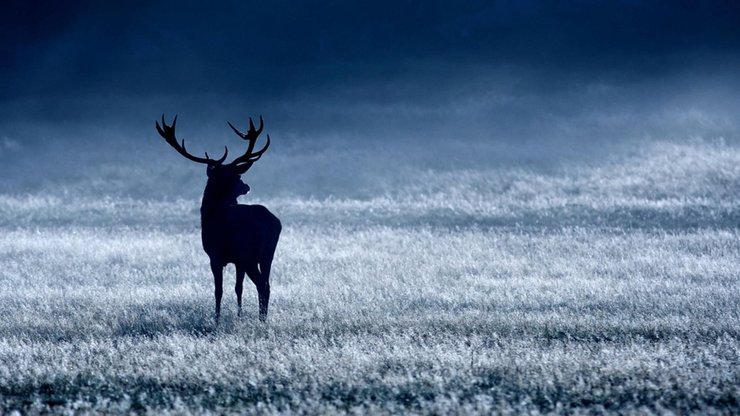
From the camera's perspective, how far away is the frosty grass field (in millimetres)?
7672

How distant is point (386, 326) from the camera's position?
10.9 meters

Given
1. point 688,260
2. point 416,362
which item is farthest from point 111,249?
point 416,362

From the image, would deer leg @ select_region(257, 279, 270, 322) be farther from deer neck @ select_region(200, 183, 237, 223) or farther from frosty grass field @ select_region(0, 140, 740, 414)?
deer neck @ select_region(200, 183, 237, 223)

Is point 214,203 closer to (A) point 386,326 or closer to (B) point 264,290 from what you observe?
(B) point 264,290

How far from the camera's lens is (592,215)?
33.3 m

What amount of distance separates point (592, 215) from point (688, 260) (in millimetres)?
16185

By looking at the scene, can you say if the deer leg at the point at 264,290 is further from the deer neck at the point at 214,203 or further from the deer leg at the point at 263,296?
the deer neck at the point at 214,203

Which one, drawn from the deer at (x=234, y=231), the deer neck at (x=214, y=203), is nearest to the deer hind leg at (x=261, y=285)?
the deer at (x=234, y=231)

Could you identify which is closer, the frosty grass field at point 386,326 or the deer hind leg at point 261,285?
the frosty grass field at point 386,326

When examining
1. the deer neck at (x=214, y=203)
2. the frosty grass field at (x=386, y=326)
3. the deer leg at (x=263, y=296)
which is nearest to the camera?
the frosty grass field at (x=386, y=326)

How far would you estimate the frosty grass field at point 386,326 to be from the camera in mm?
7672

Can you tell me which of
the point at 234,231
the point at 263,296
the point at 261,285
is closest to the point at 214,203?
the point at 234,231

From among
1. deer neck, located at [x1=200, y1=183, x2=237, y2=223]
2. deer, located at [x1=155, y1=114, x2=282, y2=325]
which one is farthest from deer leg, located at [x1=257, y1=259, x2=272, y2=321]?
deer neck, located at [x1=200, y1=183, x2=237, y2=223]

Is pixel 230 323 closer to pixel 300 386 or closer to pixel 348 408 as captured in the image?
pixel 300 386
